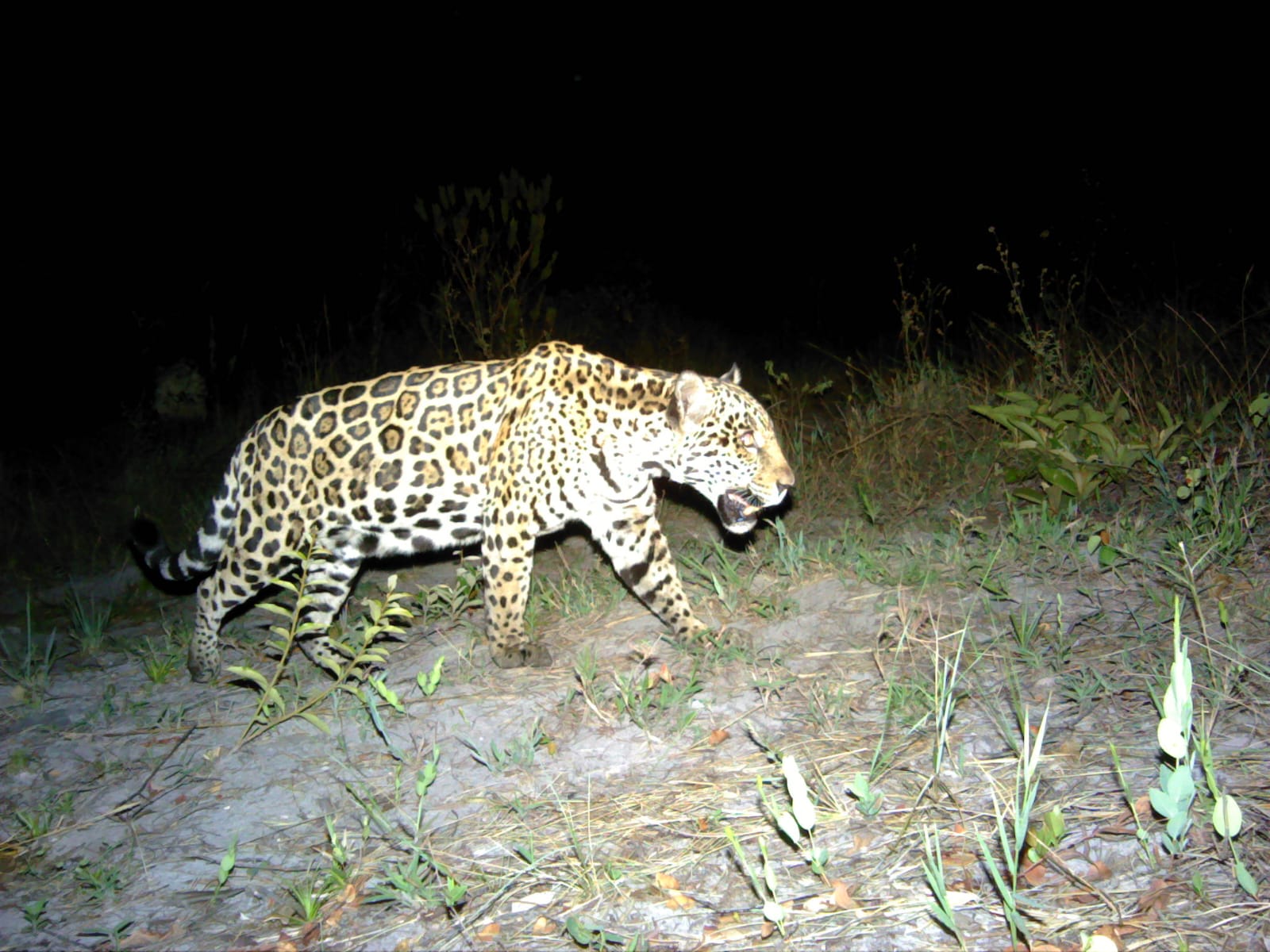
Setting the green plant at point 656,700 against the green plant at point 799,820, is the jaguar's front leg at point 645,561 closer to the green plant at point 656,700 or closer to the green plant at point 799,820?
the green plant at point 656,700

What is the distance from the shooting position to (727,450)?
465cm

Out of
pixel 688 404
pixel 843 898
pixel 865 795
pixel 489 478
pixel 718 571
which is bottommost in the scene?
pixel 718 571

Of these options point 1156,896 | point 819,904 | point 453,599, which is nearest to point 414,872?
point 819,904

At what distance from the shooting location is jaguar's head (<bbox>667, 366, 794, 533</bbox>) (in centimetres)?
459

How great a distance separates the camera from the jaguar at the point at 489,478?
4.66 meters

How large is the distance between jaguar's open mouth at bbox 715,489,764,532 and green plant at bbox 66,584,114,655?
335 cm

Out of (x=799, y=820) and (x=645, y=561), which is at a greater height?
(x=799, y=820)

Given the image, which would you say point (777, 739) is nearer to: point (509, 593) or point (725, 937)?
point (725, 937)

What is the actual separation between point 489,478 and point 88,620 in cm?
252

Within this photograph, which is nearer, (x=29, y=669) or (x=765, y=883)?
(x=765, y=883)

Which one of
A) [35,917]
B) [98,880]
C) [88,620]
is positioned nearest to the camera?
[35,917]

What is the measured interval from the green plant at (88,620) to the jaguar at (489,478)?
0.60 meters

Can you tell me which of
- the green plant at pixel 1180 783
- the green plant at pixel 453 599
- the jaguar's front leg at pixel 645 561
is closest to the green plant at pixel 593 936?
the green plant at pixel 1180 783

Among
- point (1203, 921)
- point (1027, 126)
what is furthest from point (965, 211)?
point (1203, 921)
